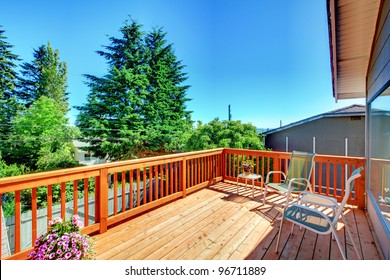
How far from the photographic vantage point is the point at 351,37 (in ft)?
8.46

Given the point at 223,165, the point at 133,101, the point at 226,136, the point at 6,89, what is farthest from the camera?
the point at 6,89

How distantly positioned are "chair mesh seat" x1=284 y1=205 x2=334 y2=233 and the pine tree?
12279 millimetres

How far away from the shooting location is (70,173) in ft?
7.18

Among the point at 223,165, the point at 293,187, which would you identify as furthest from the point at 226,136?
the point at 293,187

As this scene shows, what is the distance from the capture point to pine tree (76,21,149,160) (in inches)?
501

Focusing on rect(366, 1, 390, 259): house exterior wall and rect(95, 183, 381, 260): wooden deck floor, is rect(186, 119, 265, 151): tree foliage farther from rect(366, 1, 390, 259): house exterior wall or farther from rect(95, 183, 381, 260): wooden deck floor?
rect(366, 1, 390, 259): house exterior wall

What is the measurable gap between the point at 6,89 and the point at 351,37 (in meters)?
19.6

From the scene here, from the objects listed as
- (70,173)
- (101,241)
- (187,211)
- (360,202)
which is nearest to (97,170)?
(70,173)

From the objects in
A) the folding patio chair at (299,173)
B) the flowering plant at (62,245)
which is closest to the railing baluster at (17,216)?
the flowering plant at (62,245)

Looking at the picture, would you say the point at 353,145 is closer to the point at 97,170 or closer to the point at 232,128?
the point at 232,128

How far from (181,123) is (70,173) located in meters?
13.3

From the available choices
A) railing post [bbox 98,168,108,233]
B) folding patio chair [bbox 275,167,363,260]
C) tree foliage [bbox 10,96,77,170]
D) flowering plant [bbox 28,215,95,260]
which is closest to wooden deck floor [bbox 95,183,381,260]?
railing post [bbox 98,168,108,233]

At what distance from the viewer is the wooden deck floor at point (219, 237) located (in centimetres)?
200

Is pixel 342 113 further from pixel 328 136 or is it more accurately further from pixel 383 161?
pixel 383 161
